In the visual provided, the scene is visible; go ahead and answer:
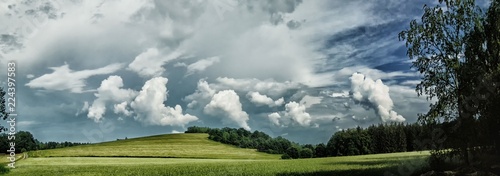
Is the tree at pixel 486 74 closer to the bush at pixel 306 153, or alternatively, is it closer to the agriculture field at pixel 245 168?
the agriculture field at pixel 245 168

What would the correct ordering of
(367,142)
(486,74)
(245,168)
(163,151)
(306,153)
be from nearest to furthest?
(486,74)
(245,168)
(163,151)
(367,142)
(306,153)

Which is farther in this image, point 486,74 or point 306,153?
point 306,153

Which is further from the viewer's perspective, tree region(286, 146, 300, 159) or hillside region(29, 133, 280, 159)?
tree region(286, 146, 300, 159)

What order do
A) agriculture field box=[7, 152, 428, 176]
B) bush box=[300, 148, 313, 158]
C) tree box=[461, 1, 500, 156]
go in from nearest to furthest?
tree box=[461, 1, 500, 156] < agriculture field box=[7, 152, 428, 176] < bush box=[300, 148, 313, 158]

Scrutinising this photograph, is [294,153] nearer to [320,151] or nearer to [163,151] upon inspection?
[320,151]

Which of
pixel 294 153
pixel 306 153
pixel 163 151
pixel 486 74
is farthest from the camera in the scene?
pixel 294 153

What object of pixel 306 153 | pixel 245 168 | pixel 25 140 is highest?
pixel 25 140

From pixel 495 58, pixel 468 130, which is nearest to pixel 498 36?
pixel 495 58

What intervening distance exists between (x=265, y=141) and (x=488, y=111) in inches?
4563

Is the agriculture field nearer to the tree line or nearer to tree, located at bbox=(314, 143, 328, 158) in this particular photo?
the tree line

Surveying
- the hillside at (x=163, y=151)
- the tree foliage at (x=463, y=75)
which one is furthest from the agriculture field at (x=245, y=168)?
the hillside at (x=163, y=151)

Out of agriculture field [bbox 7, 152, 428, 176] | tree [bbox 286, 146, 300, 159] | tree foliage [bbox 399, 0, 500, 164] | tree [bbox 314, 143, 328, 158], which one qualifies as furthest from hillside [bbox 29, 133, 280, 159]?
tree foliage [bbox 399, 0, 500, 164]

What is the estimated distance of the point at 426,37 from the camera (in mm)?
32938

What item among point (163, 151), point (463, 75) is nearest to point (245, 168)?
point (463, 75)
